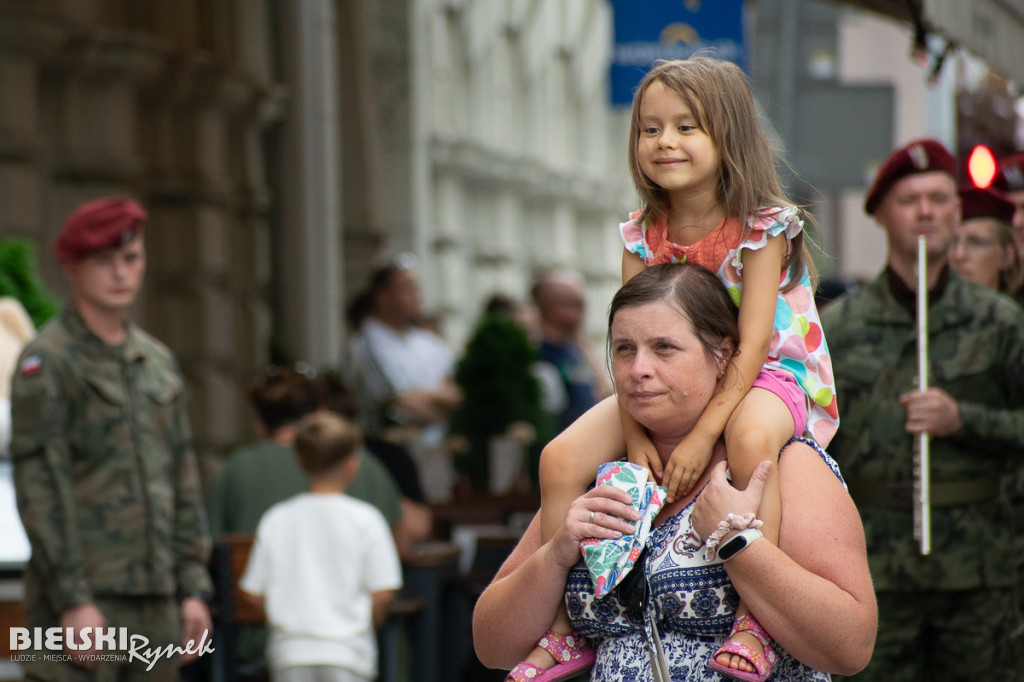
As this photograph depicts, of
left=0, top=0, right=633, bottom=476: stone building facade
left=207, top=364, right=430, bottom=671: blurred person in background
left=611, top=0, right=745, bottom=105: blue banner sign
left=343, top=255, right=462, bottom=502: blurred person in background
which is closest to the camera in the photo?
left=207, top=364, right=430, bottom=671: blurred person in background

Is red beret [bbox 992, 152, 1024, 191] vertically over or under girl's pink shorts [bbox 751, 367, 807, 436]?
over

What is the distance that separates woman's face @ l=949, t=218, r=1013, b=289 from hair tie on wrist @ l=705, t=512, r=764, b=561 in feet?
10.7


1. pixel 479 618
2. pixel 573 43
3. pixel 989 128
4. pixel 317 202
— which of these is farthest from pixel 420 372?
pixel 573 43

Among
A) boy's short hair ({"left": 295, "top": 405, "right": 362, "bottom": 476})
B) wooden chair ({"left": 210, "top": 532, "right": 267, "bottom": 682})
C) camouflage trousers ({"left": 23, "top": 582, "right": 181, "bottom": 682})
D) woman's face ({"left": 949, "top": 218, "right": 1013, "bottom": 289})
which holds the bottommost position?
wooden chair ({"left": 210, "top": 532, "right": 267, "bottom": 682})

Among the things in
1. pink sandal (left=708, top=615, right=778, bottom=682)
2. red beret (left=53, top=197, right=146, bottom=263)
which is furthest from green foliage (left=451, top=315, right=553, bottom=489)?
pink sandal (left=708, top=615, right=778, bottom=682)

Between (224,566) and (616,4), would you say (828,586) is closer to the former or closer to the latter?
(224,566)

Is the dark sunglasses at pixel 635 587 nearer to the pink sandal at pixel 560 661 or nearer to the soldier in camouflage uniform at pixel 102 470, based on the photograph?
the pink sandal at pixel 560 661

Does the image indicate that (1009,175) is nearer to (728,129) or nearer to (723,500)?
(728,129)

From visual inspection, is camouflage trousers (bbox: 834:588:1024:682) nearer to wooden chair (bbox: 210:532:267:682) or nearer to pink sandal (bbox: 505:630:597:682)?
pink sandal (bbox: 505:630:597:682)

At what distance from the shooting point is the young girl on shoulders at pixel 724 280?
116 inches

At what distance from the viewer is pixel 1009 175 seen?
6301 millimetres

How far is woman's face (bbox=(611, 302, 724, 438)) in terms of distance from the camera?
9.59ft

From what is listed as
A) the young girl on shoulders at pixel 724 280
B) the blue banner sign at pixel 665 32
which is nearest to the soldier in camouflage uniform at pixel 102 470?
the young girl on shoulders at pixel 724 280

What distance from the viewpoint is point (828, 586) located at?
2.82m
